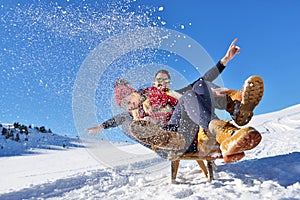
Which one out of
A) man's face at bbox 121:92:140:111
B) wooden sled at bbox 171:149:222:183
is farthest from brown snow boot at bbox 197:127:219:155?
man's face at bbox 121:92:140:111

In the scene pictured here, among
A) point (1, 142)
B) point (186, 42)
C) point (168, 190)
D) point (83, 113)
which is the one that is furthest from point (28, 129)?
point (168, 190)

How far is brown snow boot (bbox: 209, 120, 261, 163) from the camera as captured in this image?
1977 mm

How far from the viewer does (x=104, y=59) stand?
4.36m

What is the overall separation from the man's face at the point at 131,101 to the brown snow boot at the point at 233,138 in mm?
1170

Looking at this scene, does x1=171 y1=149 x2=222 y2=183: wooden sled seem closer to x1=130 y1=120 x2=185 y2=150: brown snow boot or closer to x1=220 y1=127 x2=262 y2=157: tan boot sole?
x1=130 y1=120 x2=185 y2=150: brown snow boot

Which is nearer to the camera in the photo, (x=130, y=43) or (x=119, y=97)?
(x=119, y=97)

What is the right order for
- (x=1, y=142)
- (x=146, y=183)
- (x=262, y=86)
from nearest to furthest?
(x=262, y=86)
(x=146, y=183)
(x=1, y=142)

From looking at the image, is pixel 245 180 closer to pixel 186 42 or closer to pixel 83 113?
pixel 186 42

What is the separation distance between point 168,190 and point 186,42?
81.3 inches

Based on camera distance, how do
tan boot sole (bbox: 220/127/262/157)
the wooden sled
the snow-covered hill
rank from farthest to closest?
the wooden sled < the snow-covered hill < tan boot sole (bbox: 220/127/262/157)

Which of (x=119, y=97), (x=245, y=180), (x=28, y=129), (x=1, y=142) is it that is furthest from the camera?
(x=28, y=129)

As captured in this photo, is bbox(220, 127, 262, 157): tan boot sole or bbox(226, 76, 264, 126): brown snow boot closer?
bbox(220, 127, 262, 157): tan boot sole

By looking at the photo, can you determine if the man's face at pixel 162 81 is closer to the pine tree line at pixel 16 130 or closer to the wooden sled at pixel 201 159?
the wooden sled at pixel 201 159

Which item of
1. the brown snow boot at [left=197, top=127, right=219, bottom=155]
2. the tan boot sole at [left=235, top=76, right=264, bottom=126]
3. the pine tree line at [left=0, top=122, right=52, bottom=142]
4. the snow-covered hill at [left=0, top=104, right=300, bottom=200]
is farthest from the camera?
the pine tree line at [left=0, top=122, right=52, bottom=142]
